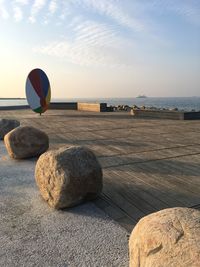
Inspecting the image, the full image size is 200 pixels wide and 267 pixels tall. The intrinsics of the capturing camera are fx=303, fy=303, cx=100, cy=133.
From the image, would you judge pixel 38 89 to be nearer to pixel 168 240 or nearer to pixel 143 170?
pixel 143 170

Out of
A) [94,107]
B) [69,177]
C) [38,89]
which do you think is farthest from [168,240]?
[94,107]

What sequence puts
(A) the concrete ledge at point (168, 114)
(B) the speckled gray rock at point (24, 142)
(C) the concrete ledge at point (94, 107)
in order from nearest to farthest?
1. (B) the speckled gray rock at point (24, 142)
2. (A) the concrete ledge at point (168, 114)
3. (C) the concrete ledge at point (94, 107)

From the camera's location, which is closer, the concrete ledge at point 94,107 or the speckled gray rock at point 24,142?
the speckled gray rock at point 24,142

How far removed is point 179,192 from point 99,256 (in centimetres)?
264

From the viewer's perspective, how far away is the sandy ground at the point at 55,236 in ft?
13.3

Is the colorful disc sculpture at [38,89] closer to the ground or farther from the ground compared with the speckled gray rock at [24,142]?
farther from the ground

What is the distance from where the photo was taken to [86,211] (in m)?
5.54

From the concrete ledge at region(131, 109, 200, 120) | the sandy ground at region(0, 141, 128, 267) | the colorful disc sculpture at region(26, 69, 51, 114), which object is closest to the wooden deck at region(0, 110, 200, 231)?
the sandy ground at region(0, 141, 128, 267)

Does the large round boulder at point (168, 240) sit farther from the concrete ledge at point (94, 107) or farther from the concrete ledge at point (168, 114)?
the concrete ledge at point (94, 107)

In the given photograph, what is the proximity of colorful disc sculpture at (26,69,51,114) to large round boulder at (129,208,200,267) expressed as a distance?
19211 millimetres

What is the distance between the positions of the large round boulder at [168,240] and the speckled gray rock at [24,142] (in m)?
6.74

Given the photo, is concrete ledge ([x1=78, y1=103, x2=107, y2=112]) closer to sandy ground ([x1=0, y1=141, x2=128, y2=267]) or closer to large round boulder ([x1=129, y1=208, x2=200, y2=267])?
sandy ground ([x1=0, y1=141, x2=128, y2=267])

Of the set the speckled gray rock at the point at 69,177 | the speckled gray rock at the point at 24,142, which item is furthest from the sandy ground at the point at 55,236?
the speckled gray rock at the point at 24,142

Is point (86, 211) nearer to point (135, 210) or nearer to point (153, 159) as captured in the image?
point (135, 210)
